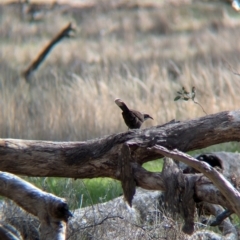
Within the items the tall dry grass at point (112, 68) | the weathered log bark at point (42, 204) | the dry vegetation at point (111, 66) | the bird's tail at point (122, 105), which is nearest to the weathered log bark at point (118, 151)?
the weathered log bark at point (42, 204)

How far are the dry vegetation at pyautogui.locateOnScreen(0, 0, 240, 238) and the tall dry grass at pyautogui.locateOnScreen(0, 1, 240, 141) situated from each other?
17 mm

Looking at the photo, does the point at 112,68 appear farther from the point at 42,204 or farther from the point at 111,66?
the point at 42,204

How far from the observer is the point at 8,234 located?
4.03 meters

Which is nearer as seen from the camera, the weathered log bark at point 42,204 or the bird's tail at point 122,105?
the weathered log bark at point 42,204

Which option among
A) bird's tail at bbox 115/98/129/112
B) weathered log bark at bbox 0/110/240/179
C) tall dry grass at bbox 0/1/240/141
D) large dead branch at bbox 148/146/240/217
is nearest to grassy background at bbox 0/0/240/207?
tall dry grass at bbox 0/1/240/141

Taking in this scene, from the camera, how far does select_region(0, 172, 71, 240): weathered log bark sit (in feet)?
12.7

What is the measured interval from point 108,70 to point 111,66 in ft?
6.56

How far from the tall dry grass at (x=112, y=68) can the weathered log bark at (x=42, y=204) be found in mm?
4748

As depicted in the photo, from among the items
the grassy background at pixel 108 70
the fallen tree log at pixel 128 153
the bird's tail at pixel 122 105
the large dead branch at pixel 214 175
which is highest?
the grassy background at pixel 108 70

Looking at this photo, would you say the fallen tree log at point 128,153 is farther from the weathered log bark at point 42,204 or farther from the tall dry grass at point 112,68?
the tall dry grass at point 112,68

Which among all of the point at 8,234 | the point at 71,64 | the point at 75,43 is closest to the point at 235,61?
the point at 71,64

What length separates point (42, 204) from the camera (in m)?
3.94

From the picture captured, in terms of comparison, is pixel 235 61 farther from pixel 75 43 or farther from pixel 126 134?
pixel 126 134

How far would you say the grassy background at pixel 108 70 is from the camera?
359 inches
